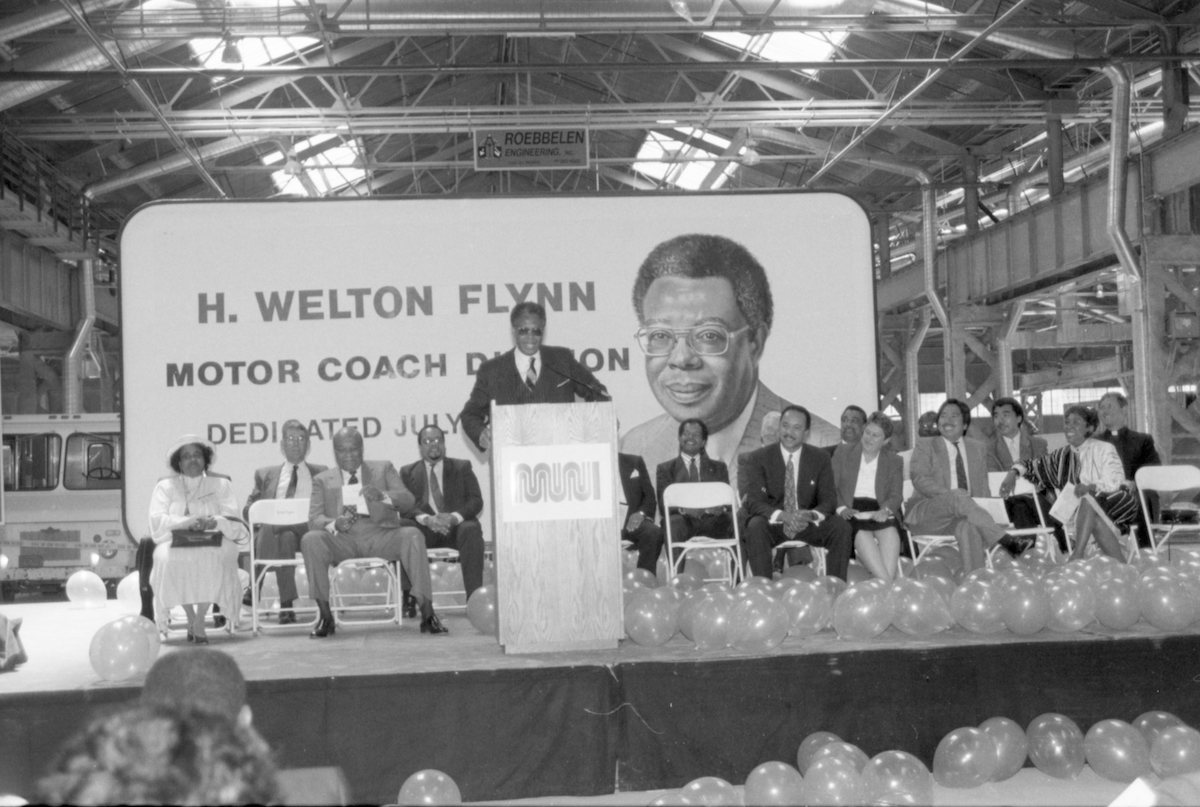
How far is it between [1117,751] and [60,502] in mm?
11074

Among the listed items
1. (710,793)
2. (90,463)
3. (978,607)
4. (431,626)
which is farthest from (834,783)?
(90,463)

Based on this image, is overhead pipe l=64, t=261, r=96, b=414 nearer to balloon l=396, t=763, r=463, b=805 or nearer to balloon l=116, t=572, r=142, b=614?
balloon l=116, t=572, r=142, b=614

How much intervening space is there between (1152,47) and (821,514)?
8.99 meters

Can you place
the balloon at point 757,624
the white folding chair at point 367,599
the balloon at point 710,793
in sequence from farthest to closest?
1. the white folding chair at point 367,599
2. the balloon at point 757,624
3. the balloon at point 710,793

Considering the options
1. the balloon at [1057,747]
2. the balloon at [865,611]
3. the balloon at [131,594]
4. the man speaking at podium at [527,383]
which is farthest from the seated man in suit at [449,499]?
the balloon at [1057,747]

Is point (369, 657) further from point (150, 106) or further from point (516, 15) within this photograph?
point (150, 106)

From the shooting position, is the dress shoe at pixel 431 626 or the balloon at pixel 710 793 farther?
the dress shoe at pixel 431 626

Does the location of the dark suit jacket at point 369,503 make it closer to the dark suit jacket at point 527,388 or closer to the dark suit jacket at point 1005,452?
the dark suit jacket at point 527,388

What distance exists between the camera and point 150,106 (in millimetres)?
12281

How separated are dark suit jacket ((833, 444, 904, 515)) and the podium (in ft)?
7.90

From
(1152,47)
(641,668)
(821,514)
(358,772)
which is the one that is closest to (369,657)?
(358,772)

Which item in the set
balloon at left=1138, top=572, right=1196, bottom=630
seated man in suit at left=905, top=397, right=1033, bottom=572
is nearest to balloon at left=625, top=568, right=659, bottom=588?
seated man in suit at left=905, top=397, right=1033, bottom=572

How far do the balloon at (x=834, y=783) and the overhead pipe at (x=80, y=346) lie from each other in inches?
526

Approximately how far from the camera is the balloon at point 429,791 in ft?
12.7
